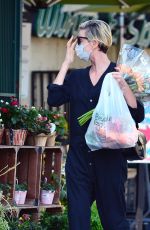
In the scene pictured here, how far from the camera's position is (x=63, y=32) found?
15.4m

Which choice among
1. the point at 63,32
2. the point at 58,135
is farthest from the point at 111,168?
the point at 63,32

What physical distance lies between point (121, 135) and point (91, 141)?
22cm

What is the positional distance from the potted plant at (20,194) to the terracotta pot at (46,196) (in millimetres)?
201

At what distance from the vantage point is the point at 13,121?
7371mm

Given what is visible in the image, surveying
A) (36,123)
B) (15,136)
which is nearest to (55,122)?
(36,123)

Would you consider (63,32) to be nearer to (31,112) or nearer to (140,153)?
(31,112)

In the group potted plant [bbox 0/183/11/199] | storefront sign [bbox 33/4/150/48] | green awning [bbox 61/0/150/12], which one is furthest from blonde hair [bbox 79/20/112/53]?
storefront sign [bbox 33/4/150/48]

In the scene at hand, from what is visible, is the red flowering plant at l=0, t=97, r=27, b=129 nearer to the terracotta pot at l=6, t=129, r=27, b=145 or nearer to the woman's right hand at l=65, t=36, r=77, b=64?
the terracotta pot at l=6, t=129, r=27, b=145

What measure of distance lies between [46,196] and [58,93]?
159cm

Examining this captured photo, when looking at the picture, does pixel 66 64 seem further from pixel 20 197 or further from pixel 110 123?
pixel 20 197

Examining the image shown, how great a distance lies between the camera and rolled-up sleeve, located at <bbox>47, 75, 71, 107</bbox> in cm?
632

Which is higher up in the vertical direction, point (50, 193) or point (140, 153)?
point (140, 153)

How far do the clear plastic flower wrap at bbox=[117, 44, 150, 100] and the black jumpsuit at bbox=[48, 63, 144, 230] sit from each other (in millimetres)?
119

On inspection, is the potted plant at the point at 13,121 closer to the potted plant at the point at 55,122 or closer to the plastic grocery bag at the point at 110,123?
the potted plant at the point at 55,122
